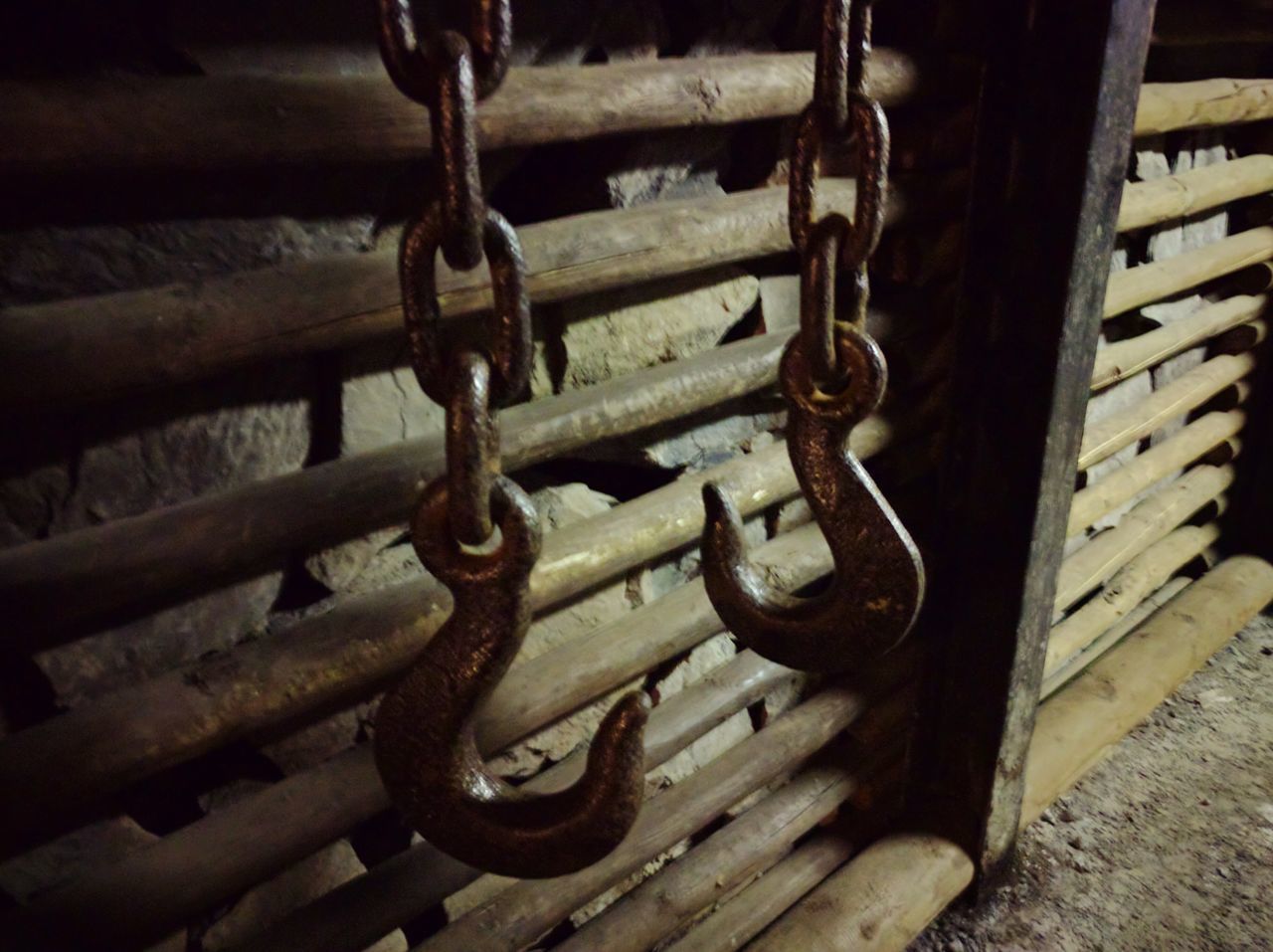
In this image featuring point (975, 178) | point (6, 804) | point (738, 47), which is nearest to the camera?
point (6, 804)

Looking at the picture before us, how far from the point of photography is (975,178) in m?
1.47

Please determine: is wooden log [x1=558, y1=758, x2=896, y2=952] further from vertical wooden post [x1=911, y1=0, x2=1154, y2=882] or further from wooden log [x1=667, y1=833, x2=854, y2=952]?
vertical wooden post [x1=911, y1=0, x2=1154, y2=882]

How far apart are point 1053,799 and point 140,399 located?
202 centimetres

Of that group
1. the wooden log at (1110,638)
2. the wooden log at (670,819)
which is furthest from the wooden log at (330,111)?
the wooden log at (1110,638)

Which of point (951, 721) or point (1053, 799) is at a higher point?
point (951, 721)

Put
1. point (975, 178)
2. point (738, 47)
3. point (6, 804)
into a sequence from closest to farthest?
point (6, 804) → point (738, 47) → point (975, 178)

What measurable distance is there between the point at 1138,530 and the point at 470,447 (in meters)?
2.47

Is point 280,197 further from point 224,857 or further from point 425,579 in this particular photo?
point 224,857

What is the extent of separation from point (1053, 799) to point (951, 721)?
484mm

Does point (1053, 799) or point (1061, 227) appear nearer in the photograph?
point (1061, 227)

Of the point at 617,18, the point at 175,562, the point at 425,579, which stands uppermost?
the point at 617,18

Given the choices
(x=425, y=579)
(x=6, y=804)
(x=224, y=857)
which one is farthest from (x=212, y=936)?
(x=425, y=579)

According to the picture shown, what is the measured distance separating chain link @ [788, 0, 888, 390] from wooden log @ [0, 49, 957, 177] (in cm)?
29

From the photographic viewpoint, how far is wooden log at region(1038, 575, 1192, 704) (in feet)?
8.20
